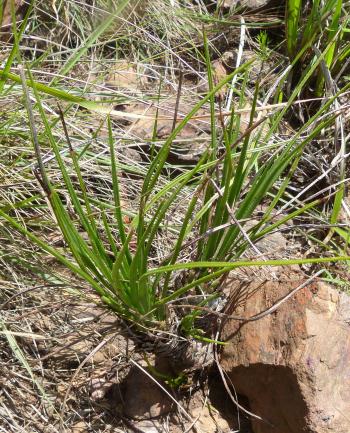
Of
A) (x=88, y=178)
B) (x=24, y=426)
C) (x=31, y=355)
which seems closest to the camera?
(x=24, y=426)

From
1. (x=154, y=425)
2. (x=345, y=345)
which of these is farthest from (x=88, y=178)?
A: (x=345, y=345)

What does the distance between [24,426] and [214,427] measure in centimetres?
41

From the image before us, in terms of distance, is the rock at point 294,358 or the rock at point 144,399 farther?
the rock at point 144,399

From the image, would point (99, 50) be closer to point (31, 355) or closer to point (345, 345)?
point (31, 355)

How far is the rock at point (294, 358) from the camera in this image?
1388 mm

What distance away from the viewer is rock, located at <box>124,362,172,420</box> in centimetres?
Answer: 152

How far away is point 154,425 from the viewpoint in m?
1.51

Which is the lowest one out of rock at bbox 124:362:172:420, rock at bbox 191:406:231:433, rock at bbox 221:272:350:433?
rock at bbox 191:406:231:433

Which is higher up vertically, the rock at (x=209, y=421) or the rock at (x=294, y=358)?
the rock at (x=294, y=358)

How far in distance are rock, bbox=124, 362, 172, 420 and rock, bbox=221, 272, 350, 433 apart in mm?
158

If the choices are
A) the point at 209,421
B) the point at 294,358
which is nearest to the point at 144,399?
the point at 209,421

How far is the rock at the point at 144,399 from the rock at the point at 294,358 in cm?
16

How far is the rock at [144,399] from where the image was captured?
152cm

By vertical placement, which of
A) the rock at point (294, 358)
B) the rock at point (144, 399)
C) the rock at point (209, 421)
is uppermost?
the rock at point (294, 358)
